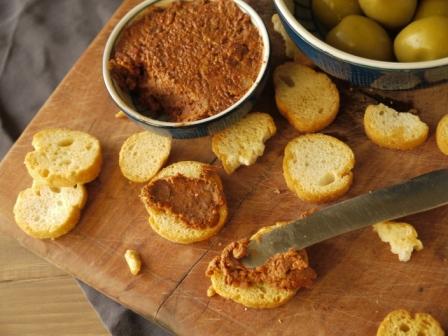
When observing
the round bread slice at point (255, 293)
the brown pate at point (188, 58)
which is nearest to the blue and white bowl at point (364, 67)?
the brown pate at point (188, 58)

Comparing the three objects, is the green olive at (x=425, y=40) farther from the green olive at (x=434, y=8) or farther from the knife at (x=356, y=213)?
the knife at (x=356, y=213)

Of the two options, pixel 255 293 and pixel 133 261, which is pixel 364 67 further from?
pixel 133 261

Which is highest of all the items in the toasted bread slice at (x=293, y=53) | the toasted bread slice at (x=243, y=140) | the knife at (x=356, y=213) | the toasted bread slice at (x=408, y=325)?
the toasted bread slice at (x=293, y=53)

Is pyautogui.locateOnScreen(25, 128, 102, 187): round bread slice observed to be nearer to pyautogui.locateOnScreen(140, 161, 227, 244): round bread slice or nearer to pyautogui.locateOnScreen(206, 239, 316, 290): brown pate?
pyautogui.locateOnScreen(140, 161, 227, 244): round bread slice

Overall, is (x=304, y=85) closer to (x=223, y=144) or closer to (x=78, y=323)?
(x=223, y=144)

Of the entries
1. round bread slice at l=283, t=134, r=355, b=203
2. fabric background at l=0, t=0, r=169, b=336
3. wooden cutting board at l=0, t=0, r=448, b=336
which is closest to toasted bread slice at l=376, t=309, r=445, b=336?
wooden cutting board at l=0, t=0, r=448, b=336

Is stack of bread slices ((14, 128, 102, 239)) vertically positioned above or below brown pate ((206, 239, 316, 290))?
above
